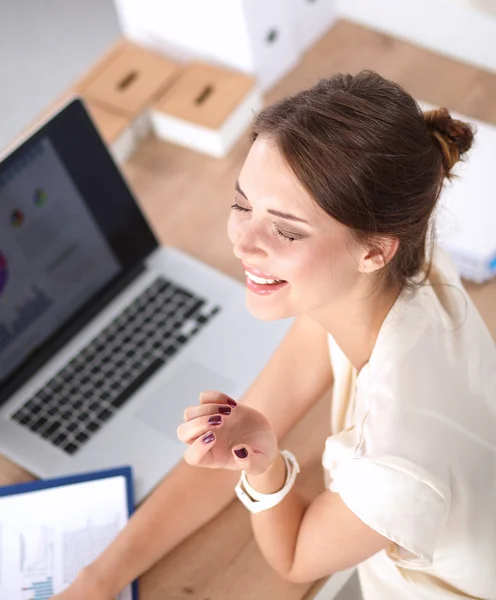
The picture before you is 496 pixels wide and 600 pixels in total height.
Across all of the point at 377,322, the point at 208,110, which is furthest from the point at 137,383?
the point at 208,110

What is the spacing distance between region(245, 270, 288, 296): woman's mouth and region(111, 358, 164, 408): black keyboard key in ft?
1.12

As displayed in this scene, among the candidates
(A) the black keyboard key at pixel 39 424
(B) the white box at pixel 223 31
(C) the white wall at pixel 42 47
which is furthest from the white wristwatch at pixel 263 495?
(C) the white wall at pixel 42 47

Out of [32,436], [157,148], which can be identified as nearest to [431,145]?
[32,436]

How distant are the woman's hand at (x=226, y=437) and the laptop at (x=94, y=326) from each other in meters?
0.24

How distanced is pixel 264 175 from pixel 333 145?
78mm

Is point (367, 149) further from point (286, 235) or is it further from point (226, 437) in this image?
point (226, 437)

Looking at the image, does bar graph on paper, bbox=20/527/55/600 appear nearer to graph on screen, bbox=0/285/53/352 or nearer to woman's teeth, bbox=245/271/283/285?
graph on screen, bbox=0/285/53/352

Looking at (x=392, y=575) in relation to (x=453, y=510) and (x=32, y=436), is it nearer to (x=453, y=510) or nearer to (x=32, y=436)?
(x=453, y=510)

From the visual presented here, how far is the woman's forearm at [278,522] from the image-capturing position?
0.99 metres

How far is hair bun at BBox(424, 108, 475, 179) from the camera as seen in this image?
3.10 feet

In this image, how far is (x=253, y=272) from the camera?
97 centimetres

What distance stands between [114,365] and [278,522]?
40 cm

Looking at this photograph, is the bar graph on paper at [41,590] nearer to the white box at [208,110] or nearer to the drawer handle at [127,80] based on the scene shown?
the white box at [208,110]

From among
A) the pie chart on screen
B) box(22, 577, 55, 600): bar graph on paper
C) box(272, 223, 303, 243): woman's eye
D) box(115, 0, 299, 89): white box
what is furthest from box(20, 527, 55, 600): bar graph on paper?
box(115, 0, 299, 89): white box
